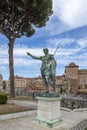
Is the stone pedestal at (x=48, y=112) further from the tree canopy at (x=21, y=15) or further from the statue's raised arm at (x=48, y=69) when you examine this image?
the tree canopy at (x=21, y=15)

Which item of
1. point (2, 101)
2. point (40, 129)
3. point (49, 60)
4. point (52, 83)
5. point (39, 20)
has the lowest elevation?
point (40, 129)

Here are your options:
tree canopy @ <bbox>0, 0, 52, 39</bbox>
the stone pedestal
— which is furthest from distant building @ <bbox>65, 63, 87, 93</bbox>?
the stone pedestal

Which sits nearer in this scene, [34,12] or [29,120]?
[29,120]

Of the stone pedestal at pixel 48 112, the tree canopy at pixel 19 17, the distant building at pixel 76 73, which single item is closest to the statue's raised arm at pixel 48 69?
the stone pedestal at pixel 48 112

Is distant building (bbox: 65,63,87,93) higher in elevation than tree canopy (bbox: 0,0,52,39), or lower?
lower

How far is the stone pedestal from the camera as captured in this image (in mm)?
9828

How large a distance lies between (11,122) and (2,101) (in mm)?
3881

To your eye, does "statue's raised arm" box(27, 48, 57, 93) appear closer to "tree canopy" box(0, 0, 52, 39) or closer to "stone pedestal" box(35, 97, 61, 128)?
"stone pedestal" box(35, 97, 61, 128)

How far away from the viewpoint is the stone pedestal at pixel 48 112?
983 cm

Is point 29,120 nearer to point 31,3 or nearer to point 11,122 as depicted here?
point 11,122

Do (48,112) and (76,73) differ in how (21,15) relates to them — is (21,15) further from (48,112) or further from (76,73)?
(76,73)

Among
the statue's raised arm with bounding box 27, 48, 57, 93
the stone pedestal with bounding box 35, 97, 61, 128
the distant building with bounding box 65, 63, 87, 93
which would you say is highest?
the distant building with bounding box 65, 63, 87, 93

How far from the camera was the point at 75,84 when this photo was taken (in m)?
38.2

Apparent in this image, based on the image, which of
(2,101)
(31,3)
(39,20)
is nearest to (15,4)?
(31,3)
